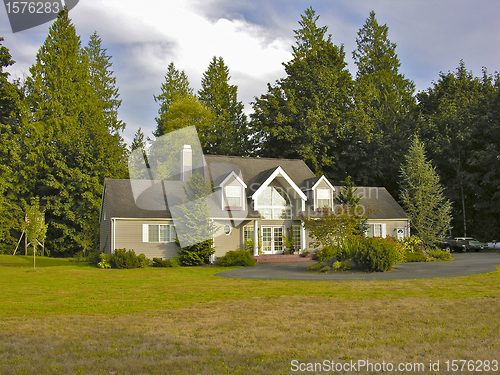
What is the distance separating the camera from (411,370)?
16.7 ft

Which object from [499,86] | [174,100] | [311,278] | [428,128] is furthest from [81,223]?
[499,86]

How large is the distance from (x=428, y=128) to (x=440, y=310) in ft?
111

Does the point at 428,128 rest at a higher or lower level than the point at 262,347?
higher

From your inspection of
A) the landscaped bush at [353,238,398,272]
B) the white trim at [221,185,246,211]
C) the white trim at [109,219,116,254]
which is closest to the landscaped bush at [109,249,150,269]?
the white trim at [109,219,116,254]

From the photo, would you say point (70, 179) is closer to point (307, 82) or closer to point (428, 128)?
point (307, 82)

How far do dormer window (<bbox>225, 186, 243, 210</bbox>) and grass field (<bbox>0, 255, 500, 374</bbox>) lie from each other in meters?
13.8

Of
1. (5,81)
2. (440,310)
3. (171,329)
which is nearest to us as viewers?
(171,329)

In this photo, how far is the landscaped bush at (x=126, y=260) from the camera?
74.5 feet

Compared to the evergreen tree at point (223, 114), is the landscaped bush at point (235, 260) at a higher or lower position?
lower

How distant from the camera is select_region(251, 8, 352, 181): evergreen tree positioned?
39031mm

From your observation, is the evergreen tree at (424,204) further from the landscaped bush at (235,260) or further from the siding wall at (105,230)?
the siding wall at (105,230)

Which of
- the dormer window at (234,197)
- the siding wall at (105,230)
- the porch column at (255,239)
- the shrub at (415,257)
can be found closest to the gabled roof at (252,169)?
the dormer window at (234,197)

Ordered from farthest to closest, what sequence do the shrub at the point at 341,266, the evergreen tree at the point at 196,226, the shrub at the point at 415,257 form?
the shrub at the point at 415,257 → the evergreen tree at the point at 196,226 → the shrub at the point at 341,266

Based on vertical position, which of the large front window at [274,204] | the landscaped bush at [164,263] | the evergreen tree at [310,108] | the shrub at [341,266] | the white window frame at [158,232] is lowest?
the landscaped bush at [164,263]
